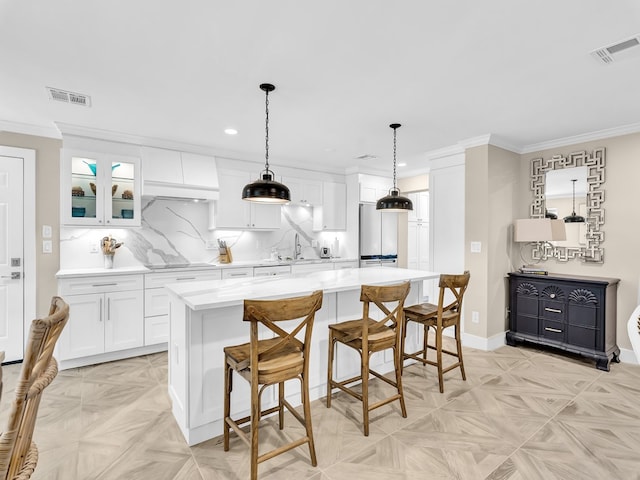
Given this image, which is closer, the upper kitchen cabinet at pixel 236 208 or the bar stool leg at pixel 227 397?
the bar stool leg at pixel 227 397

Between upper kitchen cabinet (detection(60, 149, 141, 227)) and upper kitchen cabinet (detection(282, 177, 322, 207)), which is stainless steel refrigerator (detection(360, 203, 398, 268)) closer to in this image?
upper kitchen cabinet (detection(282, 177, 322, 207))

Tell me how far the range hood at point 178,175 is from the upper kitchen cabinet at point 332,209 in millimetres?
1812

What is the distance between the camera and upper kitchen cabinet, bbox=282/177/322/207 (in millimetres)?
5355

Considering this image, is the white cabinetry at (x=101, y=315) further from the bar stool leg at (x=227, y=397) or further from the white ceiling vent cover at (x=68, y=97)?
the bar stool leg at (x=227, y=397)

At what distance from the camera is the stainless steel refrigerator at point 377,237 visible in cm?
594

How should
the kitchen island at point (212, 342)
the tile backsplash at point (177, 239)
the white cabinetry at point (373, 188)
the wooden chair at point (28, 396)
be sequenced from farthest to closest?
the white cabinetry at point (373, 188) < the tile backsplash at point (177, 239) < the kitchen island at point (212, 342) < the wooden chair at point (28, 396)

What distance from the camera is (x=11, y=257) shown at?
3.64 m

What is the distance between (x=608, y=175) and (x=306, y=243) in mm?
4040

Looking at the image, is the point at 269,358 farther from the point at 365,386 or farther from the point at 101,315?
the point at 101,315

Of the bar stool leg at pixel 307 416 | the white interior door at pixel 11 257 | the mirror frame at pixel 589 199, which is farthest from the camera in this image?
the mirror frame at pixel 589 199

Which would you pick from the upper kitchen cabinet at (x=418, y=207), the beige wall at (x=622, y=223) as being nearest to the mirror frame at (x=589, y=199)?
the beige wall at (x=622, y=223)

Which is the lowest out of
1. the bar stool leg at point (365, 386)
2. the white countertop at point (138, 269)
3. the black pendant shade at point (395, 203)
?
the bar stool leg at point (365, 386)

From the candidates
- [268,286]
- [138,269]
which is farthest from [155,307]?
[268,286]

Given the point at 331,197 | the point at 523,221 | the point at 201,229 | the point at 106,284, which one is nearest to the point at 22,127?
the point at 106,284
